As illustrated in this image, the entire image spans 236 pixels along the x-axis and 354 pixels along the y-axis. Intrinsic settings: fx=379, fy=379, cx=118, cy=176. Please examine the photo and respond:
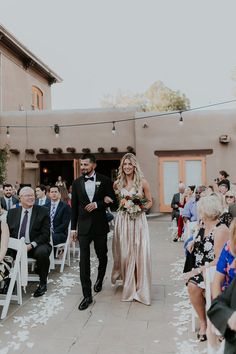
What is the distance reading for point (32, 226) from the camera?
532 cm

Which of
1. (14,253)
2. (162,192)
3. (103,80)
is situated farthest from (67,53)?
(14,253)

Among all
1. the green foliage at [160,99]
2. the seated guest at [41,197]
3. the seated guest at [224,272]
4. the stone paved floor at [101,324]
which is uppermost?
the green foliage at [160,99]

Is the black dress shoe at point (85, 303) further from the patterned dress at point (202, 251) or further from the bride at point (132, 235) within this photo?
the patterned dress at point (202, 251)

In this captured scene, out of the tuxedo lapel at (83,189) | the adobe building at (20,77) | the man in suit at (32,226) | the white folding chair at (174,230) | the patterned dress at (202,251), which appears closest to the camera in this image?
the patterned dress at (202,251)

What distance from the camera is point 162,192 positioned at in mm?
14094

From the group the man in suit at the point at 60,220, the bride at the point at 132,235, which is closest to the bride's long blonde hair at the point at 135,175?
the bride at the point at 132,235

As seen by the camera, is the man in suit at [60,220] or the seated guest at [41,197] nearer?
the man in suit at [60,220]

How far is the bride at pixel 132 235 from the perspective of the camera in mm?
4738

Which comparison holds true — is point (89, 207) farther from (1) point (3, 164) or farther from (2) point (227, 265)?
(1) point (3, 164)

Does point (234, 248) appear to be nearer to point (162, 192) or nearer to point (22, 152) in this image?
point (162, 192)

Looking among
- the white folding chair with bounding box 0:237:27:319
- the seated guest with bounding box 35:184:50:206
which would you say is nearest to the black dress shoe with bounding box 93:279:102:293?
the white folding chair with bounding box 0:237:27:319

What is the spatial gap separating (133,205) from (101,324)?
1480 millimetres

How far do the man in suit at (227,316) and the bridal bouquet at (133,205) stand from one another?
2533mm

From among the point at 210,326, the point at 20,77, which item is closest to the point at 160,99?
the point at 20,77
